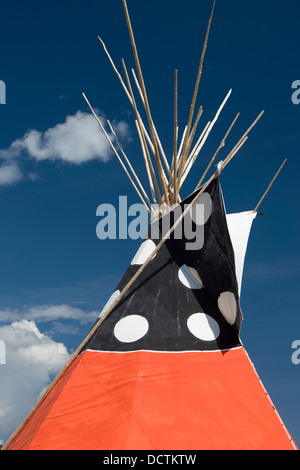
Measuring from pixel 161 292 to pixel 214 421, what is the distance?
1.32m

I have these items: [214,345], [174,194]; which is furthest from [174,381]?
[174,194]

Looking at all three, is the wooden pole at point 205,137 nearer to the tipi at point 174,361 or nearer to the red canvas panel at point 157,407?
the tipi at point 174,361

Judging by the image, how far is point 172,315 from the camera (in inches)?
163

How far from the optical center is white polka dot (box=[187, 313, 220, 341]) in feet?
13.3

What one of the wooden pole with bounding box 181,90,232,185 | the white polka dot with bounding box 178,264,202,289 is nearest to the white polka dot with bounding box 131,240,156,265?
the white polka dot with bounding box 178,264,202,289

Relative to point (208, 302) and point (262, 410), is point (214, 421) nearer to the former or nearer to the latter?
point (262, 410)

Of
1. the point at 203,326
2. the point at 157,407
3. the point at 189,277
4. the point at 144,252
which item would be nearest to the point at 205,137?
the point at 144,252

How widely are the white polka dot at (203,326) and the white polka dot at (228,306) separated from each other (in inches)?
5.4

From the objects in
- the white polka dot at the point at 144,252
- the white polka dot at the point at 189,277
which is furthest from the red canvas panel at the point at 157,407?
the white polka dot at the point at 144,252

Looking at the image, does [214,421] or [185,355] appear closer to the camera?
[214,421]

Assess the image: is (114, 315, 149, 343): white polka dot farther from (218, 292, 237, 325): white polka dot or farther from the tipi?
(218, 292, 237, 325): white polka dot

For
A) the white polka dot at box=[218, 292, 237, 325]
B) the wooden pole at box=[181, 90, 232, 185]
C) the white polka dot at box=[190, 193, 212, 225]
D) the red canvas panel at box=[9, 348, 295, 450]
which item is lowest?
the red canvas panel at box=[9, 348, 295, 450]

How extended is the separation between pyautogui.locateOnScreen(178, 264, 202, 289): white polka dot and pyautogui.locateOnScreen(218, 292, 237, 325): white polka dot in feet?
0.93
